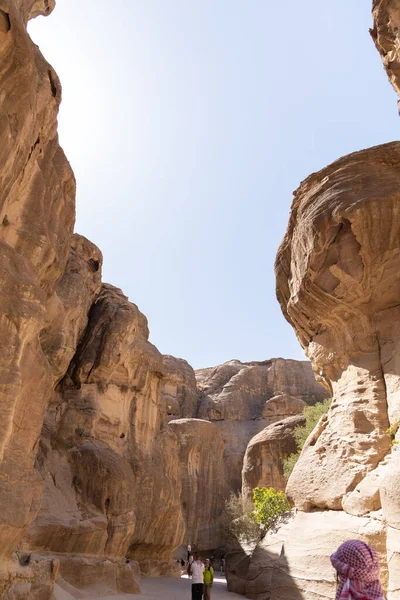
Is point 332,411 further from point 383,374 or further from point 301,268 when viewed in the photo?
point 301,268

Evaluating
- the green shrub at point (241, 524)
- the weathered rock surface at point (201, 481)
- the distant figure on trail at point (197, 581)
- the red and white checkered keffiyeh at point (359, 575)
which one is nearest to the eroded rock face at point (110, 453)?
the green shrub at point (241, 524)

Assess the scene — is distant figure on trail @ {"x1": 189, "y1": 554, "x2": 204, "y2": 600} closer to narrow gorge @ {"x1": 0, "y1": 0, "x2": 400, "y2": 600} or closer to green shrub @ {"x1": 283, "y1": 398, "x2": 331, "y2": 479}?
narrow gorge @ {"x1": 0, "y1": 0, "x2": 400, "y2": 600}

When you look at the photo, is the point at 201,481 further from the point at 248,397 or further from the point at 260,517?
the point at 260,517

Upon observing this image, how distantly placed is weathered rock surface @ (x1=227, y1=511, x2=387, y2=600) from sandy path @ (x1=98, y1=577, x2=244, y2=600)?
3.10 m

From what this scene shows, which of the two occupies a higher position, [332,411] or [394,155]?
[394,155]

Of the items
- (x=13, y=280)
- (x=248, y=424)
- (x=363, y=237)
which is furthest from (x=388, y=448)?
(x=248, y=424)

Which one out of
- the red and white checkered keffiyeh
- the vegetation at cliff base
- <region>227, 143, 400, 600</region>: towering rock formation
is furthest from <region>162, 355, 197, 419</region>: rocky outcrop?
the red and white checkered keffiyeh

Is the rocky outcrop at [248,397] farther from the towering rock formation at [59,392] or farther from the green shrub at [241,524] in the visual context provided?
Result: the towering rock formation at [59,392]

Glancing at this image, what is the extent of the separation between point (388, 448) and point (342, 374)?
2532mm

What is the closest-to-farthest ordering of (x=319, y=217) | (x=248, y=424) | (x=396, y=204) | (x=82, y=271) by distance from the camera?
(x=396, y=204)
(x=319, y=217)
(x=82, y=271)
(x=248, y=424)

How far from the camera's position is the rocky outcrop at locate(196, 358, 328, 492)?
46.3 meters

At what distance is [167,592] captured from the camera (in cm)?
1939

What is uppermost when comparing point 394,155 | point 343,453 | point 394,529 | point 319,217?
point 394,155

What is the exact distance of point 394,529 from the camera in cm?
1025
